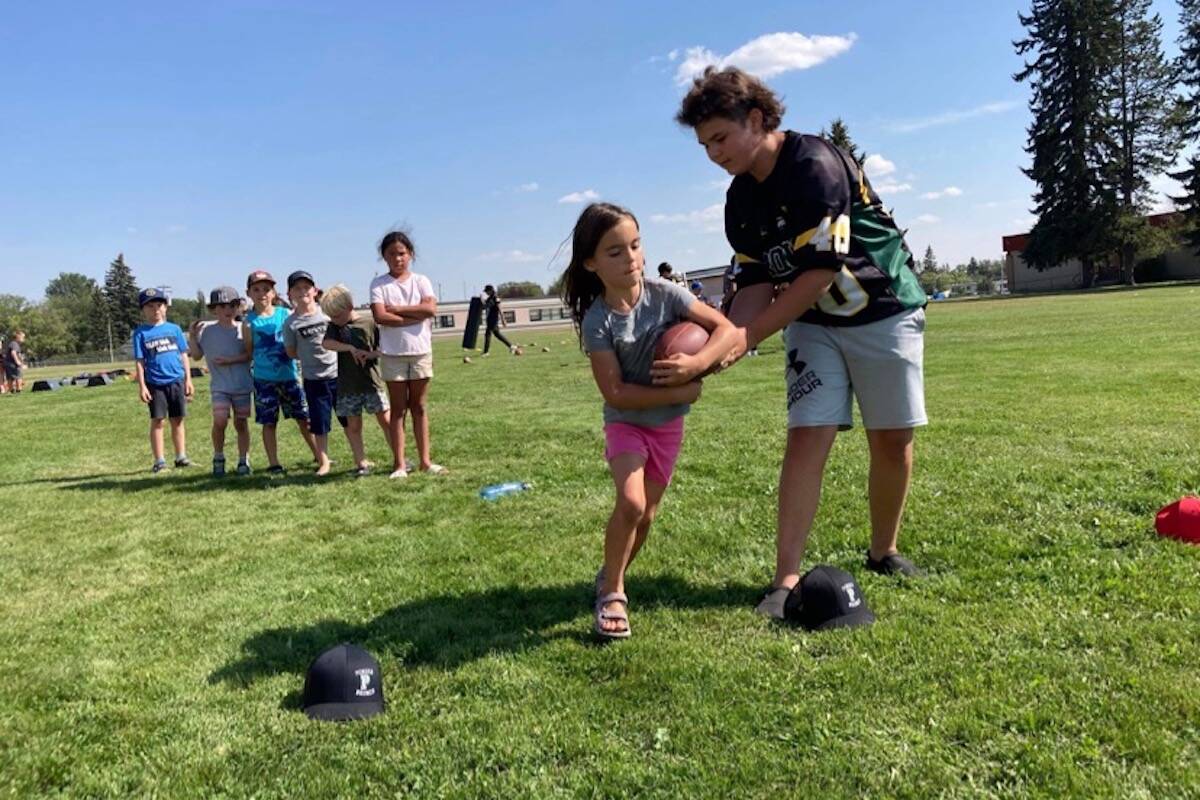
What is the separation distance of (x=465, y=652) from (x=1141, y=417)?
673 cm

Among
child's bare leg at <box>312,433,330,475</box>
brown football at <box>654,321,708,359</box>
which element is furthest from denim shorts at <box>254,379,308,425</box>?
brown football at <box>654,321,708,359</box>

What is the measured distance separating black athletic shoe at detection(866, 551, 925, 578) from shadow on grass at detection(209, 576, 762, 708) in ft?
1.97

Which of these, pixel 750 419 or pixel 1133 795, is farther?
pixel 750 419

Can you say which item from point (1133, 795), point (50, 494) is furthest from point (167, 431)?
point (1133, 795)

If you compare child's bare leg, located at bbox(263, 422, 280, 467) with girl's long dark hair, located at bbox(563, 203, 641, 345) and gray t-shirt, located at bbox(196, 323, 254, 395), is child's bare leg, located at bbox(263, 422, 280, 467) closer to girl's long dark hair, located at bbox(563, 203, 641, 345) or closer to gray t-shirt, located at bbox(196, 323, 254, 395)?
gray t-shirt, located at bbox(196, 323, 254, 395)

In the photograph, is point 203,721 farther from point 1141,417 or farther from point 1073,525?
point 1141,417

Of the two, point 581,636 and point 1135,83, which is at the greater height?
point 1135,83

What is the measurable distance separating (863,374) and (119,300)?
396 ft

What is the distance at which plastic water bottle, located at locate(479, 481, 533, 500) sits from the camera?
636 centimetres

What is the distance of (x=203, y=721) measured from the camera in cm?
298

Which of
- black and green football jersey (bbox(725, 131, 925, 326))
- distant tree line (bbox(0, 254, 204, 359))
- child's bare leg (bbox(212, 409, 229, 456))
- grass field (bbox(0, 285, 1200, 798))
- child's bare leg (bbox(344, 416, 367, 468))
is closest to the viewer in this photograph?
grass field (bbox(0, 285, 1200, 798))

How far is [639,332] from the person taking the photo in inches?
141

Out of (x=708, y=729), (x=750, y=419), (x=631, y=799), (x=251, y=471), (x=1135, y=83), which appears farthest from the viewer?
(x=1135, y=83)

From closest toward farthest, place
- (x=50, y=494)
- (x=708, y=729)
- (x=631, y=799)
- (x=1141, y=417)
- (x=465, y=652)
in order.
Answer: (x=631, y=799)
(x=708, y=729)
(x=465, y=652)
(x=1141, y=417)
(x=50, y=494)
